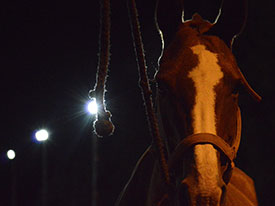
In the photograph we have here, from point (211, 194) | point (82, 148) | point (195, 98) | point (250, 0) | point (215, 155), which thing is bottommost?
point (211, 194)

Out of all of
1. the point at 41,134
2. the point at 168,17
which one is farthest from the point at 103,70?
the point at 41,134

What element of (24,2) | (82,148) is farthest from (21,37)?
(82,148)

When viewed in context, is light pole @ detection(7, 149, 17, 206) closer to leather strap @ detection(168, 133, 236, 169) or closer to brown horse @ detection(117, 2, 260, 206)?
brown horse @ detection(117, 2, 260, 206)

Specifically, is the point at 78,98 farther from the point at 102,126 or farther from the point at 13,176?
the point at 102,126

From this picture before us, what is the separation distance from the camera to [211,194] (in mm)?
925

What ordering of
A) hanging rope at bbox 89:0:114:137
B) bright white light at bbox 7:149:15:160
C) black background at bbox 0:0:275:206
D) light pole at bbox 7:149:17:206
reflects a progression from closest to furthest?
hanging rope at bbox 89:0:114:137
black background at bbox 0:0:275:206
bright white light at bbox 7:149:15:160
light pole at bbox 7:149:17:206

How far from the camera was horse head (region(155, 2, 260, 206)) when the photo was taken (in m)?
0.95

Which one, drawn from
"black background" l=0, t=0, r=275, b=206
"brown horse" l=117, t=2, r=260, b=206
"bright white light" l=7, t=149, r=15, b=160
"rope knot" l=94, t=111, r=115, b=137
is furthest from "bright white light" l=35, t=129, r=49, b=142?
"rope knot" l=94, t=111, r=115, b=137

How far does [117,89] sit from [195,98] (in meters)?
5.35

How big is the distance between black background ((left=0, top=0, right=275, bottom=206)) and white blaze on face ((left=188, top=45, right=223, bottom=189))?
3039mm

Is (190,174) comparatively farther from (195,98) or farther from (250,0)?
(250,0)

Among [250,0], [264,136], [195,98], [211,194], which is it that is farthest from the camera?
[250,0]

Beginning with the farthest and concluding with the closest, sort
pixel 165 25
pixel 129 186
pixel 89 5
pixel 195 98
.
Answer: pixel 89 5, pixel 129 186, pixel 165 25, pixel 195 98

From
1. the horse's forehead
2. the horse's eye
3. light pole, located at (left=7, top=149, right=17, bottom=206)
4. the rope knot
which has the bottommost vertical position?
the rope knot
